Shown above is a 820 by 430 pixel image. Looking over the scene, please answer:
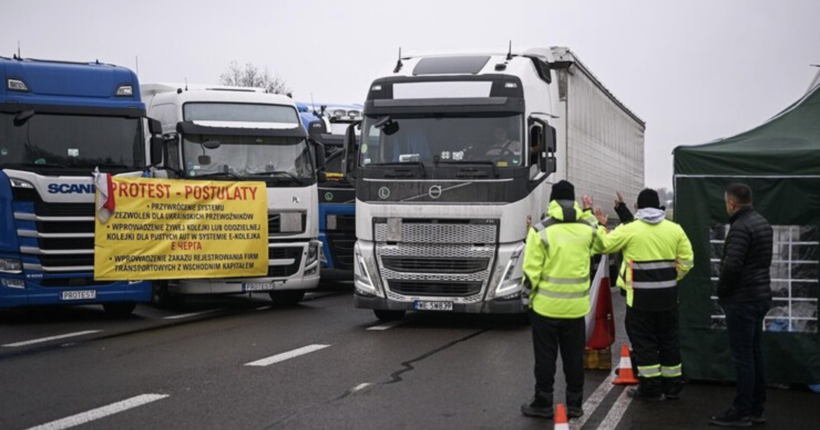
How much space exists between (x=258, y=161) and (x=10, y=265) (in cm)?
419

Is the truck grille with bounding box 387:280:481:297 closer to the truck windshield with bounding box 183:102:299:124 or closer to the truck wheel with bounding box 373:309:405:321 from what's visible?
the truck wheel with bounding box 373:309:405:321

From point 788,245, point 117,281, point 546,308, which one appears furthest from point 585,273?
point 117,281

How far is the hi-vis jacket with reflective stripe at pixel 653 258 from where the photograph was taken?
899cm

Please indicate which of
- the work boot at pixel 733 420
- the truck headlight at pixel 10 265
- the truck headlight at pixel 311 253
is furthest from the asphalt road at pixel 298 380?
the truck headlight at pixel 311 253

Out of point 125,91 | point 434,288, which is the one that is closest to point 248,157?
point 125,91

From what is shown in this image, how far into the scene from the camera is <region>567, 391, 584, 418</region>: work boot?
8.19 meters

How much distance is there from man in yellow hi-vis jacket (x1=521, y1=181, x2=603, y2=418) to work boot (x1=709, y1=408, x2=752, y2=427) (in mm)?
1105

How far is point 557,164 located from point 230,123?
17.4 ft

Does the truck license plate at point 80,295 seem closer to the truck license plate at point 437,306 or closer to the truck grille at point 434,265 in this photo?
the truck grille at point 434,265

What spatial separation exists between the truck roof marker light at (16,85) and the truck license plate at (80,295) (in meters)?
3.02

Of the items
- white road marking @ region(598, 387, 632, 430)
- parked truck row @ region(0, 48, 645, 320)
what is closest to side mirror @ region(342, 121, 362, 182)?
parked truck row @ region(0, 48, 645, 320)

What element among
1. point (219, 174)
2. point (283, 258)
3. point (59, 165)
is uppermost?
point (59, 165)

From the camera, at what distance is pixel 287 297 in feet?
58.2

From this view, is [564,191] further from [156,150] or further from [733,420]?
[156,150]
